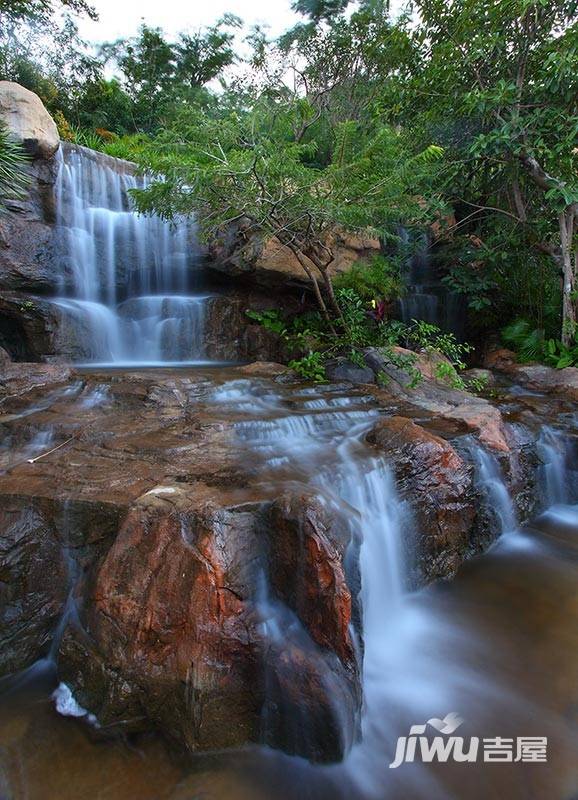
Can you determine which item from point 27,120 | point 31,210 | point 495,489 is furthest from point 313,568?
point 27,120

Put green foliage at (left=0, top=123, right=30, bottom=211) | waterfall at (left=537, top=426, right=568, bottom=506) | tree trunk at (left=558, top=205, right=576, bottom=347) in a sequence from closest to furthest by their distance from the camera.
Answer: waterfall at (left=537, top=426, right=568, bottom=506) → green foliage at (left=0, top=123, right=30, bottom=211) → tree trunk at (left=558, top=205, right=576, bottom=347)

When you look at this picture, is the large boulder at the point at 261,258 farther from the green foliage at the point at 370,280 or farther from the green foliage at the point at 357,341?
the green foliage at the point at 357,341

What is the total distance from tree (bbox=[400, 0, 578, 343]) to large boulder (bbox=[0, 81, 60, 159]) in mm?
6009

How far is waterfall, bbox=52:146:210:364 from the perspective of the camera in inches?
301

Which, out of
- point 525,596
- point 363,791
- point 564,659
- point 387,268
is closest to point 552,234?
point 387,268

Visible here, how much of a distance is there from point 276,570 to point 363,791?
1066mm

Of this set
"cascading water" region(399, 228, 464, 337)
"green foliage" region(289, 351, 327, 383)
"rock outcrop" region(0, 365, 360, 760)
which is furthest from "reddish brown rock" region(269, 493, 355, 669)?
"cascading water" region(399, 228, 464, 337)

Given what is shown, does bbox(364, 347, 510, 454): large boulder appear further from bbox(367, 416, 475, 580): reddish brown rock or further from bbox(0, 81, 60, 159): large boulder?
bbox(0, 81, 60, 159): large boulder

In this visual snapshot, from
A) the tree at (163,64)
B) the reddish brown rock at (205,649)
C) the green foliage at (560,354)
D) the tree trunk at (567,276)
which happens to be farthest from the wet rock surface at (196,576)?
the tree at (163,64)

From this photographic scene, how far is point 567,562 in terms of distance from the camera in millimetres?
3826

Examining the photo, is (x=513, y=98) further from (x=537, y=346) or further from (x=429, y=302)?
(x=429, y=302)

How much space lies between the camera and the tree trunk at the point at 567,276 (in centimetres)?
726

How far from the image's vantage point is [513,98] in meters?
6.73

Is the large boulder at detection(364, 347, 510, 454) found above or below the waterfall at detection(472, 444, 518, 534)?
above
